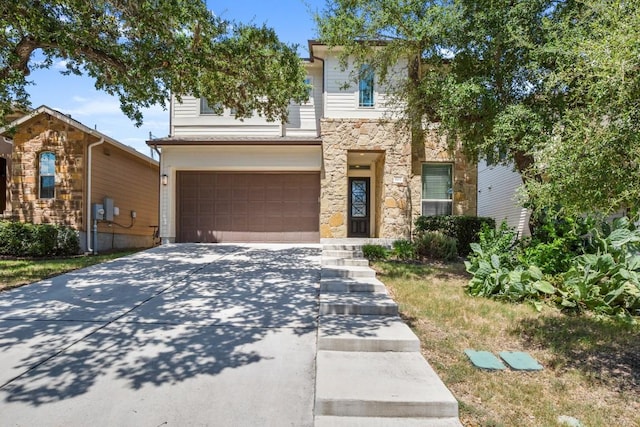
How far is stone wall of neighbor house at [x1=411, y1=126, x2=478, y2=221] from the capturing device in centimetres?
1187

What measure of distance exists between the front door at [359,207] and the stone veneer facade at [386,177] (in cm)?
144

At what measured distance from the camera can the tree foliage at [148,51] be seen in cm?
704

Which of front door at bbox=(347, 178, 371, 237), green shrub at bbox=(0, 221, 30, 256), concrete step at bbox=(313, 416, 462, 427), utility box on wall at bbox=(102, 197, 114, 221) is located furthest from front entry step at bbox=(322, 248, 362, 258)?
green shrub at bbox=(0, 221, 30, 256)

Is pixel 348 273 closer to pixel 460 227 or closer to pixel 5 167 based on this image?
pixel 460 227

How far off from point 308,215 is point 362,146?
2.81 metres

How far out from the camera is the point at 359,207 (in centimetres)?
1354

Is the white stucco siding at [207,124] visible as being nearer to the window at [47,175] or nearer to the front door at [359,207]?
the front door at [359,207]

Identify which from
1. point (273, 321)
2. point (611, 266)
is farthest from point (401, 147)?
point (273, 321)

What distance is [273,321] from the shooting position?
4.65 m

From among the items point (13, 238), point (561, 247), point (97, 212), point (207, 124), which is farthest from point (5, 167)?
point (561, 247)

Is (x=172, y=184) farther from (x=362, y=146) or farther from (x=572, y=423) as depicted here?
(x=572, y=423)

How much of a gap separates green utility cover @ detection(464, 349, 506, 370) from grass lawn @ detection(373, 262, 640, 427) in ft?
0.22

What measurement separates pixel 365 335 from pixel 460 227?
7.55 metres

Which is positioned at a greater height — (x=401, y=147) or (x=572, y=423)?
(x=401, y=147)
